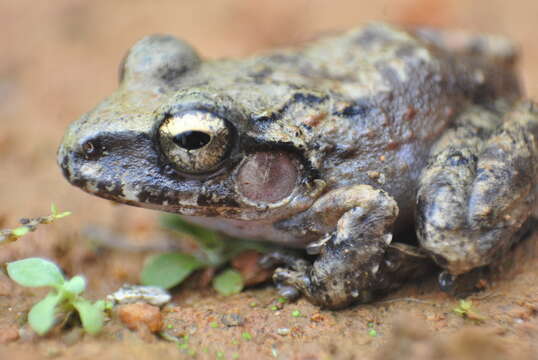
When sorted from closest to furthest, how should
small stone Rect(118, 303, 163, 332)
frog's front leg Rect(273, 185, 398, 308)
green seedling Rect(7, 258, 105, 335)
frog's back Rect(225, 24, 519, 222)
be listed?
green seedling Rect(7, 258, 105, 335) < small stone Rect(118, 303, 163, 332) < frog's front leg Rect(273, 185, 398, 308) < frog's back Rect(225, 24, 519, 222)

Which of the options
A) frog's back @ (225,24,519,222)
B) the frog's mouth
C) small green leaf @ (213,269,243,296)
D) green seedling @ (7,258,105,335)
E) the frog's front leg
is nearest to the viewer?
green seedling @ (7,258,105,335)

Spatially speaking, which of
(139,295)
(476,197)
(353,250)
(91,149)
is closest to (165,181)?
(91,149)

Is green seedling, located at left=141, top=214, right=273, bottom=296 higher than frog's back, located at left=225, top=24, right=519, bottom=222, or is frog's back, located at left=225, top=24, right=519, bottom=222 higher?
frog's back, located at left=225, top=24, right=519, bottom=222

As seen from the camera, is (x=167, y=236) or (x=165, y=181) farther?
(x=167, y=236)

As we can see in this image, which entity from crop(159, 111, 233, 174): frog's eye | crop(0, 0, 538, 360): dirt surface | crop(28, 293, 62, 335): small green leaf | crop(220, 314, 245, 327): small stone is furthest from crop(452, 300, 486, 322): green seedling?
crop(28, 293, 62, 335): small green leaf

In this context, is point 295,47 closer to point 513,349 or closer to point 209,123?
point 209,123

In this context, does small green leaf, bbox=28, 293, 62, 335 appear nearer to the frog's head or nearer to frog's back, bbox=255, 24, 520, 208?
the frog's head

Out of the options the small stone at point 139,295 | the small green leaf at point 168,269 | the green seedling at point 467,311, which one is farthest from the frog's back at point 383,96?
the small stone at point 139,295

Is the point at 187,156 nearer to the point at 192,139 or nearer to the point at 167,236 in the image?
the point at 192,139
